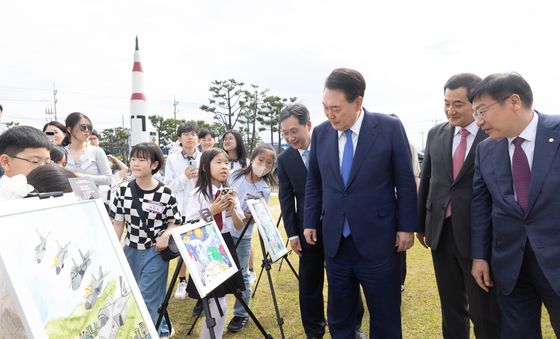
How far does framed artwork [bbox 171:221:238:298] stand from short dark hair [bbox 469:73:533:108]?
206 cm

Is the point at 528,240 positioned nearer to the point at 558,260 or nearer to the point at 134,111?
the point at 558,260

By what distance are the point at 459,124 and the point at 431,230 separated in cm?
82

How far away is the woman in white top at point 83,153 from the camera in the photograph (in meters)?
4.34

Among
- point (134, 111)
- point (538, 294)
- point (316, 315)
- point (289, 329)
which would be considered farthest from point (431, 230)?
point (134, 111)

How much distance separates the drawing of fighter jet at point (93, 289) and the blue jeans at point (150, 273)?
1501 millimetres

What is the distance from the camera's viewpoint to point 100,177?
14.4 feet

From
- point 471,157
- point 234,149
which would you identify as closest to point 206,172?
point 234,149

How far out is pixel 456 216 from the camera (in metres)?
2.61

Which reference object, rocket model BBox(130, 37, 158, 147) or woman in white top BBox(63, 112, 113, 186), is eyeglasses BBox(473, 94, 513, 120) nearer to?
woman in white top BBox(63, 112, 113, 186)

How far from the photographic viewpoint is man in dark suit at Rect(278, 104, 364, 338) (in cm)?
344

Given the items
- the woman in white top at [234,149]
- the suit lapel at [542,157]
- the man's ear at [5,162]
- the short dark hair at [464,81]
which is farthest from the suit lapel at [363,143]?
the woman in white top at [234,149]

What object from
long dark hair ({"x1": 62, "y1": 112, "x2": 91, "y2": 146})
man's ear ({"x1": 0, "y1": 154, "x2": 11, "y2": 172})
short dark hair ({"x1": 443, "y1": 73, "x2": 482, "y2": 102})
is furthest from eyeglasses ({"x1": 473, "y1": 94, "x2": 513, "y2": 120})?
long dark hair ({"x1": 62, "y1": 112, "x2": 91, "y2": 146})

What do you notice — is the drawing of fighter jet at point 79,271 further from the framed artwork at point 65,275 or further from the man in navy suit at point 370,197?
the man in navy suit at point 370,197

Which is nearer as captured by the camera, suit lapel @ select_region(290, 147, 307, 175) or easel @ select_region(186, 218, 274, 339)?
easel @ select_region(186, 218, 274, 339)
